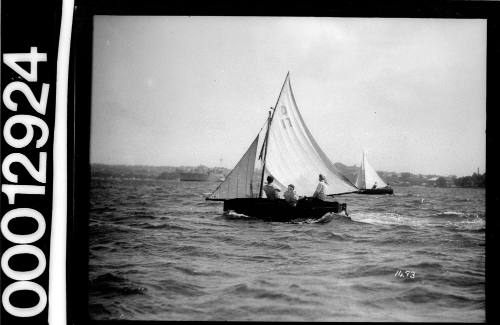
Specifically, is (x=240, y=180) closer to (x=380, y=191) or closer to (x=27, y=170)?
(x=380, y=191)

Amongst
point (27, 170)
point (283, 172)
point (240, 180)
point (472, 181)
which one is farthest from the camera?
point (283, 172)

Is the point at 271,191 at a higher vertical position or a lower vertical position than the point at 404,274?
higher

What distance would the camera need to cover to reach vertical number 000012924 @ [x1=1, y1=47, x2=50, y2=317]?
2.80 m

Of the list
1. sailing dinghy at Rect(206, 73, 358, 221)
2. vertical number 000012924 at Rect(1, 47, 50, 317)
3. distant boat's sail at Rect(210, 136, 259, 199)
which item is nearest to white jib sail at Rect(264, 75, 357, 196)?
sailing dinghy at Rect(206, 73, 358, 221)

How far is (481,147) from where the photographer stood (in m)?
2.98

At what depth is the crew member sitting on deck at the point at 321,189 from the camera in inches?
123

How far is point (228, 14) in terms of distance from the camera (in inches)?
118

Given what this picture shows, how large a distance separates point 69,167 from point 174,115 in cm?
72

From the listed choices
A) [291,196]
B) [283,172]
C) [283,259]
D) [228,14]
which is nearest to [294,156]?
[283,172]

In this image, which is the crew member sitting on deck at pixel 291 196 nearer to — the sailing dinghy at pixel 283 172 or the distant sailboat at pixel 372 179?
the sailing dinghy at pixel 283 172

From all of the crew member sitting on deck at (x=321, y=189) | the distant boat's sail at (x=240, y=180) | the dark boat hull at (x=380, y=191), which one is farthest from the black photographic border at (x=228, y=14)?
the crew member sitting on deck at (x=321, y=189)

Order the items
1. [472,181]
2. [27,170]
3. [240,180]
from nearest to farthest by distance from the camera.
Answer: [27,170], [472,181], [240,180]

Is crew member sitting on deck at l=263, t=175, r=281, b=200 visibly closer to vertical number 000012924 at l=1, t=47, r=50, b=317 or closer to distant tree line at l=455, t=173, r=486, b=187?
distant tree line at l=455, t=173, r=486, b=187

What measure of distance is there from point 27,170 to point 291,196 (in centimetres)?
165
